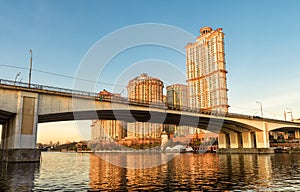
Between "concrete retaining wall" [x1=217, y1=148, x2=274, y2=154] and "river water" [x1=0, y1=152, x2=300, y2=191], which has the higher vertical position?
"river water" [x1=0, y1=152, x2=300, y2=191]

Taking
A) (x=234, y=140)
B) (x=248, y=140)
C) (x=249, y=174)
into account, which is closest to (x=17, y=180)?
(x=249, y=174)

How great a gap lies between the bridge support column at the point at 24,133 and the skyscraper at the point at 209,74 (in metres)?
108

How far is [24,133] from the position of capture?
44.1 m

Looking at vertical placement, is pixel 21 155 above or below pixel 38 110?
below

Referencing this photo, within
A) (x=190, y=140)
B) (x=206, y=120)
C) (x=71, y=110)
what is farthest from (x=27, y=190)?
(x=190, y=140)

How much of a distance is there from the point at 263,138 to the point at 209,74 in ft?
224

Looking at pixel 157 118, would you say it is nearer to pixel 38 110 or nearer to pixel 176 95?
pixel 38 110

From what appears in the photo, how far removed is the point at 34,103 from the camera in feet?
153

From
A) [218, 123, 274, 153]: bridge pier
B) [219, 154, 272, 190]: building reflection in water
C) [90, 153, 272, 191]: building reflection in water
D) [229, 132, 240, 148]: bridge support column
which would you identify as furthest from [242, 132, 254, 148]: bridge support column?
[90, 153, 272, 191]: building reflection in water

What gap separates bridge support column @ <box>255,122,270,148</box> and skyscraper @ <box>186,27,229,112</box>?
4862 centimetres

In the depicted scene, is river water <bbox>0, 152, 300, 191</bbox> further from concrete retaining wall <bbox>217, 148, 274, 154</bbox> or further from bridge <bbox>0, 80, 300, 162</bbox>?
concrete retaining wall <bbox>217, 148, 274, 154</bbox>

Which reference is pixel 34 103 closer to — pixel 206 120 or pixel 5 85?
pixel 5 85

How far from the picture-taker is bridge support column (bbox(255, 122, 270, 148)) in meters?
98.6

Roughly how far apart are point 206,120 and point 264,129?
26.2 metres
